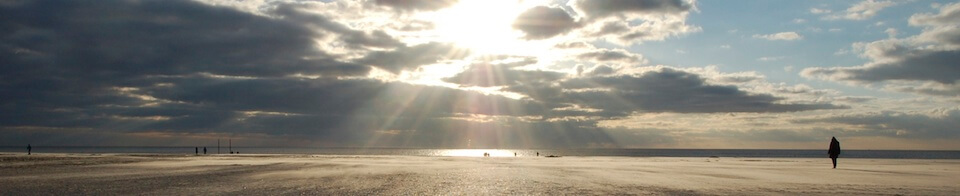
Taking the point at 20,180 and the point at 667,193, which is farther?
the point at 20,180

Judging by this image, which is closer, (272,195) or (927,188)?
(272,195)

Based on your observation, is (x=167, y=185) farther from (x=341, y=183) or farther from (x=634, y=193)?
(x=634, y=193)

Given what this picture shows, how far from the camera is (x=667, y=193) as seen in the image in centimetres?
2050

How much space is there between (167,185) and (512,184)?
12.4 metres

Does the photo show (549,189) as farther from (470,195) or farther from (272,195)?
(272,195)

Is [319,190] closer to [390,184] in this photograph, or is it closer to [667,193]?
[390,184]

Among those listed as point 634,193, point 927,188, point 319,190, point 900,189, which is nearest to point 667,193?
point 634,193

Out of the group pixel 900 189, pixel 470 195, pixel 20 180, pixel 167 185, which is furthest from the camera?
pixel 20 180

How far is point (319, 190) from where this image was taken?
2186 centimetres

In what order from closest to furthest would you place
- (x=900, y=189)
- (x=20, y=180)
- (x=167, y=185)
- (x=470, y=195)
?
(x=470, y=195), (x=900, y=189), (x=167, y=185), (x=20, y=180)

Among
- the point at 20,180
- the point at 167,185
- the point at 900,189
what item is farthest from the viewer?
the point at 20,180

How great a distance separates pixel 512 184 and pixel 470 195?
15.9 ft

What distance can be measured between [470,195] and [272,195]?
6.00m

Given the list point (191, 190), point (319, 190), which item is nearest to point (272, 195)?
point (319, 190)
